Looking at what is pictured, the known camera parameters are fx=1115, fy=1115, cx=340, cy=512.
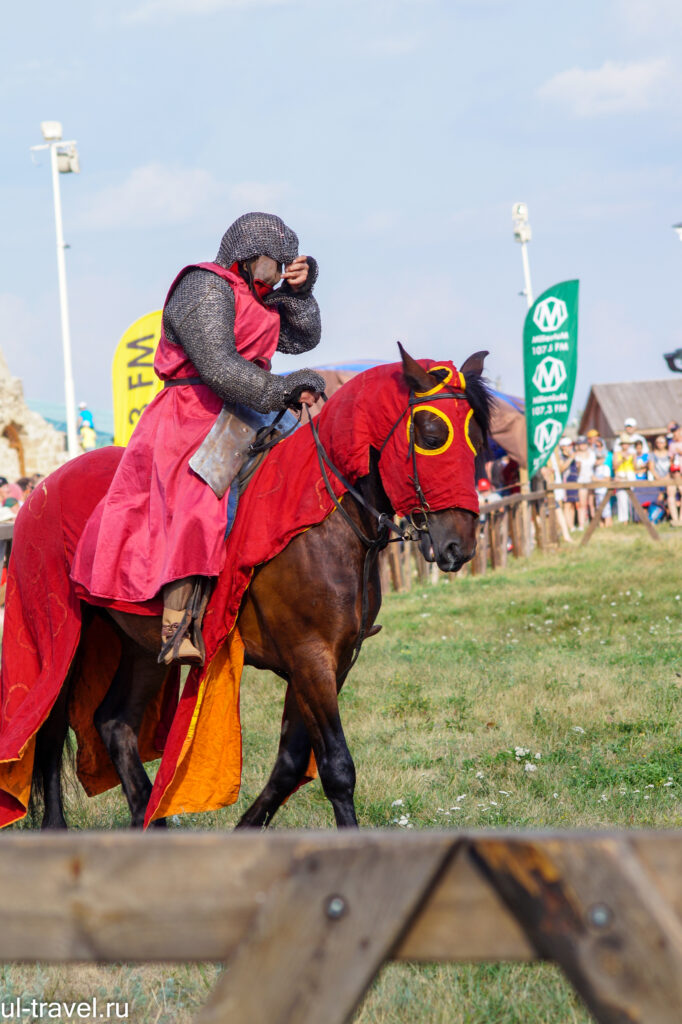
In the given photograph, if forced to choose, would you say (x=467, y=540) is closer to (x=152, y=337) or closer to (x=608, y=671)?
(x=608, y=671)

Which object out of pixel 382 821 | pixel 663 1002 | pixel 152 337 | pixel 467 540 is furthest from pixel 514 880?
pixel 152 337

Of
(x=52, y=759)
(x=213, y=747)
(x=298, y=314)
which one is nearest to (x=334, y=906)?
(x=213, y=747)

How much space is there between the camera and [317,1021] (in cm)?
145

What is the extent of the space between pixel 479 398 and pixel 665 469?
722 inches

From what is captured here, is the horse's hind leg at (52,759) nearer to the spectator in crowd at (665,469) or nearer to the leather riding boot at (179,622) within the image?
the leather riding boot at (179,622)

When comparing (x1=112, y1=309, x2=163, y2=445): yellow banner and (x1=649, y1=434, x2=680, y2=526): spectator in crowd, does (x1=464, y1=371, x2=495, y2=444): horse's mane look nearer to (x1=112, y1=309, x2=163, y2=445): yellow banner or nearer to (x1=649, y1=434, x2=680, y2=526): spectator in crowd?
(x1=112, y1=309, x2=163, y2=445): yellow banner

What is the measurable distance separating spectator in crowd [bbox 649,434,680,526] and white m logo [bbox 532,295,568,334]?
5.62 metres

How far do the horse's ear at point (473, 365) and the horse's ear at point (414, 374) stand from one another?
204 mm

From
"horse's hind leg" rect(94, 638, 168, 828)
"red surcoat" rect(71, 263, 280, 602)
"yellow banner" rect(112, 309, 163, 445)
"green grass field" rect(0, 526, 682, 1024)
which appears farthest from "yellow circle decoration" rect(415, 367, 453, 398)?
"yellow banner" rect(112, 309, 163, 445)

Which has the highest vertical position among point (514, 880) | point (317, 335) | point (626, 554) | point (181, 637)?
point (317, 335)

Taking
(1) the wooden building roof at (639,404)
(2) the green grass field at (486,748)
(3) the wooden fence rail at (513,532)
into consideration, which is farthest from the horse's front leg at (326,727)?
(1) the wooden building roof at (639,404)

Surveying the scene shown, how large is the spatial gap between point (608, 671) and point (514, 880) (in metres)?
7.02

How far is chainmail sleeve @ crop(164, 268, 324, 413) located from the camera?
4.41m

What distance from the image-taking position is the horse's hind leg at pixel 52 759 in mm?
5008
